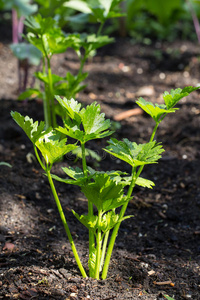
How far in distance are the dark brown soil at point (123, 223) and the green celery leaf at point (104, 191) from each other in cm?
32

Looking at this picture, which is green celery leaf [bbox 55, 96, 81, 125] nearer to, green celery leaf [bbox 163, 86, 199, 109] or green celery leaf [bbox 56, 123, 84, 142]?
green celery leaf [bbox 56, 123, 84, 142]

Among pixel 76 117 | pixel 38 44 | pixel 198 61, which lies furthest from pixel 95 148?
pixel 198 61

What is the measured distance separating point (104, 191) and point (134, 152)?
0.17 meters

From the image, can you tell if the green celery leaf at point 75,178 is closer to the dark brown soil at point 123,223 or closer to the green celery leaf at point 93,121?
the green celery leaf at point 93,121

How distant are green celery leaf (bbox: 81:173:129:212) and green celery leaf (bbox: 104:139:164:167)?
0.08 m

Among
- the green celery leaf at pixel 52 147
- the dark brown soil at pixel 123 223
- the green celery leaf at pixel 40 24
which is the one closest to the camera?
the green celery leaf at pixel 52 147

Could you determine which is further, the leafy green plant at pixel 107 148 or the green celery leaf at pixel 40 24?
the green celery leaf at pixel 40 24

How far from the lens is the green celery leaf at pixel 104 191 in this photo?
1225 mm

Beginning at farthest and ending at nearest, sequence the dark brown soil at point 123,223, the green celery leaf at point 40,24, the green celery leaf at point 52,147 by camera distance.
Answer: the green celery leaf at point 40,24
the dark brown soil at point 123,223
the green celery leaf at point 52,147

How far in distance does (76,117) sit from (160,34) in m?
3.92

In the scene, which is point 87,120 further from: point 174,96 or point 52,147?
point 174,96

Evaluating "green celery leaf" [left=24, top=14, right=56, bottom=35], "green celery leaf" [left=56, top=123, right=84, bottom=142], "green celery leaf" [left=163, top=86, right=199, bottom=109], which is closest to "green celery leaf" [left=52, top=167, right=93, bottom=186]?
"green celery leaf" [left=56, top=123, right=84, bottom=142]

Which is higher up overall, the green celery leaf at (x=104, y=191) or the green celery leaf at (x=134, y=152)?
the green celery leaf at (x=134, y=152)

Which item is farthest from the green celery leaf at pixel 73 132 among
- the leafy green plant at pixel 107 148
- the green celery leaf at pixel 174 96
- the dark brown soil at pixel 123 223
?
the dark brown soil at pixel 123 223
